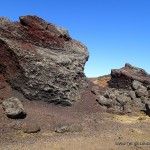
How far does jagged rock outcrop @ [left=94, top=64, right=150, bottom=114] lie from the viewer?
3431 centimetres

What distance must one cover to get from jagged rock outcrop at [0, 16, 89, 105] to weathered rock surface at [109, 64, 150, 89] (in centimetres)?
1084

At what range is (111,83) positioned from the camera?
47.8m

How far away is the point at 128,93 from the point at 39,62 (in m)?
13.8

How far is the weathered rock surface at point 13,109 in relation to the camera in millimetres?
24038

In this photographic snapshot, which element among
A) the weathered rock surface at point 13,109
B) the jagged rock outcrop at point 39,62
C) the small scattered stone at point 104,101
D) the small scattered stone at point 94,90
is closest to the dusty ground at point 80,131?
the weathered rock surface at point 13,109

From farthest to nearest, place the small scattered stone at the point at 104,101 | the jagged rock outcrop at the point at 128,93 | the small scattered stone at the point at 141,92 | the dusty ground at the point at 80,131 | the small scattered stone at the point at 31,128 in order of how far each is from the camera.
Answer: the small scattered stone at the point at 141,92
the jagged rock outcrop at the point at 128,93
the small scattered stone at the point at 104,101
the small scattered stone at the point at 31,128
the dusty ground at the point at 80,131

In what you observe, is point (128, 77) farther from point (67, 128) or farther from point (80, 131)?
point (67, 128)

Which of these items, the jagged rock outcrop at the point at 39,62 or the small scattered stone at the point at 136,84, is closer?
the jagged rock outcrop at the point at 39,62

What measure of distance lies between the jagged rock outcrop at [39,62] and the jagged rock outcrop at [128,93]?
352 centimetres

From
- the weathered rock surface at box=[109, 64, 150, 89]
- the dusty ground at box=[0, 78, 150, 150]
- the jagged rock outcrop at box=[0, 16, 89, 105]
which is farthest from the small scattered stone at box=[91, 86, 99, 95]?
the weathered rock surface at box=[109, 64, 150, 89]

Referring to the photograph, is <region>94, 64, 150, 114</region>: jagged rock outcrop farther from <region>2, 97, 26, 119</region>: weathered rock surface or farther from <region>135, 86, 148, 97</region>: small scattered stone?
<region>2, 97, 26, 119</region>: weathered rock surface

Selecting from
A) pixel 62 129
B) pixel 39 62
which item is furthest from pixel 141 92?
pixel 62 129

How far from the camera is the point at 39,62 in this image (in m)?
30.4

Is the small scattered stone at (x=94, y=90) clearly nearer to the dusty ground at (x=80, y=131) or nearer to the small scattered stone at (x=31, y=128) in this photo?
the dusty ground at (x=80, y=131)
